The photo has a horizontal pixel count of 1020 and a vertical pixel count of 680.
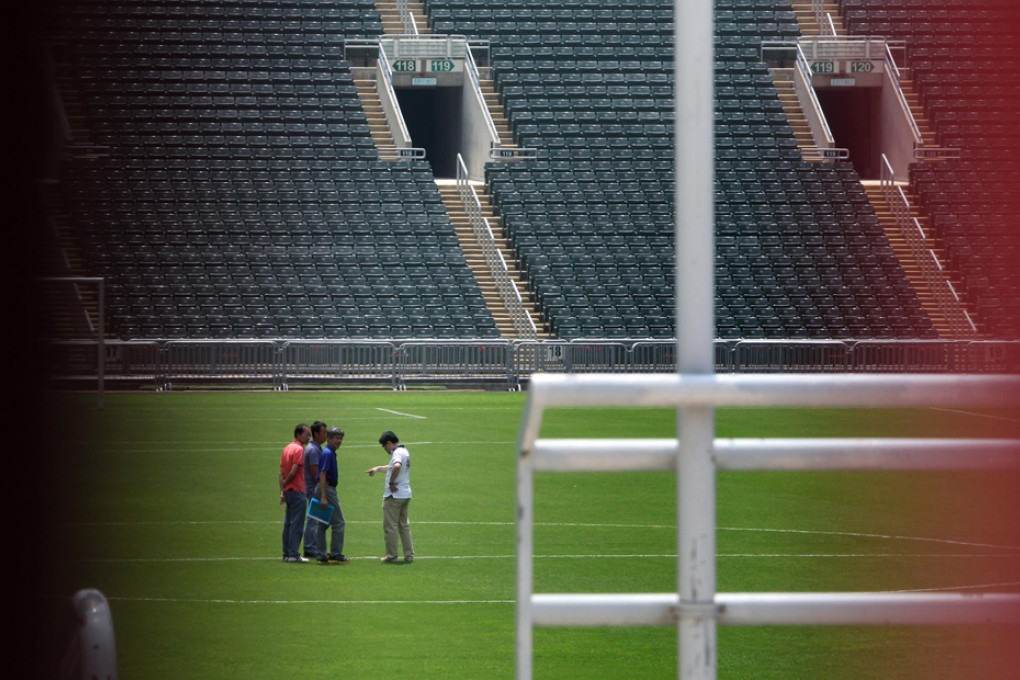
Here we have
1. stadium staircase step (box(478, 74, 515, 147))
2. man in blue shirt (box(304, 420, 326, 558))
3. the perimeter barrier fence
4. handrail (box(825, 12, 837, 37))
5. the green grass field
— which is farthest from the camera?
handrail (box(825, 12, 837, 37))

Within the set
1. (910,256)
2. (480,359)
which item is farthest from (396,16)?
(910,256)

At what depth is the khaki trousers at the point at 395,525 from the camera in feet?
41.8

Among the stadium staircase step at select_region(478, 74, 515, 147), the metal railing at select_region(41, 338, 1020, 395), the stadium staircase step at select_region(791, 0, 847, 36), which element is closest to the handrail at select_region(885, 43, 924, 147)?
the stadium staircase step at select_region(791, 0, 847, 36)

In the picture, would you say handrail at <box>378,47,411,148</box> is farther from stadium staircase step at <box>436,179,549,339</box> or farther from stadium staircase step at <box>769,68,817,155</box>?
stadium staircase step at <box>769,68,817,155</box>

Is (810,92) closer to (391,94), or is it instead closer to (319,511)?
(391,94)

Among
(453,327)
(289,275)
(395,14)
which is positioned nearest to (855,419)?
(453,327)

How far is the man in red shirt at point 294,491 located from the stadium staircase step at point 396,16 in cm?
3049

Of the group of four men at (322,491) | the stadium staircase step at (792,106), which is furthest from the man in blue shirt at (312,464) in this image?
the stadium staircase step at (792,106)

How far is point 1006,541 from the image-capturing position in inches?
77.2

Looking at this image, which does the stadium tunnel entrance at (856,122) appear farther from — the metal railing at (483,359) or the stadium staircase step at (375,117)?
the metal railing at (483,359)

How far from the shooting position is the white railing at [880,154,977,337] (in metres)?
34.9

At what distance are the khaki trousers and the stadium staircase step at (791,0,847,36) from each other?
33716mm

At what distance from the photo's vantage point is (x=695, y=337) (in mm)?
2213

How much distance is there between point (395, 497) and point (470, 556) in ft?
3.72
